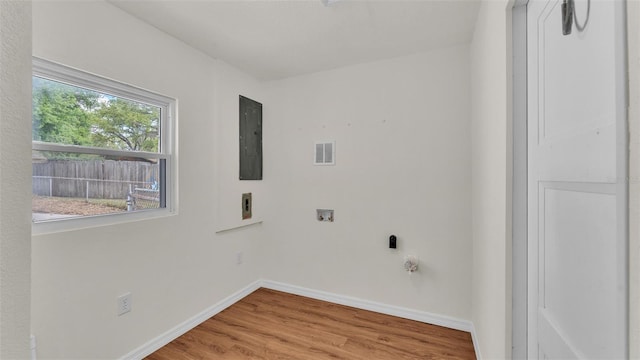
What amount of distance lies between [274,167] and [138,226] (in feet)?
4.85

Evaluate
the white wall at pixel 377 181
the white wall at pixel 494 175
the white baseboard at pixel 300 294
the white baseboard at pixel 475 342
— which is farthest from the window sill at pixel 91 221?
the white baseboard at pixel 475 342

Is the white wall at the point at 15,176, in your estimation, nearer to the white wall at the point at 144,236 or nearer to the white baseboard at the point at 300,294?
the white wall at the point at 144,236

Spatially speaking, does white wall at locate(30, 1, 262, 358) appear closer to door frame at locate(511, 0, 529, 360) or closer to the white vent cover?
the white vent cover

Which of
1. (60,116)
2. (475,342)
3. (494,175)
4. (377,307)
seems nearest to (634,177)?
(494,175)

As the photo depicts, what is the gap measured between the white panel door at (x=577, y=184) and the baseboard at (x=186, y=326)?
7.64 ft

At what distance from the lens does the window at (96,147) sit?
1460 millimetres

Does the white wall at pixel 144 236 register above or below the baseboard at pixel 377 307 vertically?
above

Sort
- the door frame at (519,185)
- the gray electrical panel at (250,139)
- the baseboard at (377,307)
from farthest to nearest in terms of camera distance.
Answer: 1. the gray electrical panel at (250,139)
2. the baseboard at (377,307)
3. the door frame at (519,185)

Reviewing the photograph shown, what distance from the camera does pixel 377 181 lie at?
254cm

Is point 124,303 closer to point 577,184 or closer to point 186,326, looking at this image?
point 186,326

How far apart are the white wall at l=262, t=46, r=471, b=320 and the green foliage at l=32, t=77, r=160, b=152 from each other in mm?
1301

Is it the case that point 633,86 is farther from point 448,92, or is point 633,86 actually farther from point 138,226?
point 138,226

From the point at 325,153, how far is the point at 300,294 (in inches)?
61.4

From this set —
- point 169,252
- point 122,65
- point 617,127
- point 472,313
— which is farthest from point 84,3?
point 472,313
